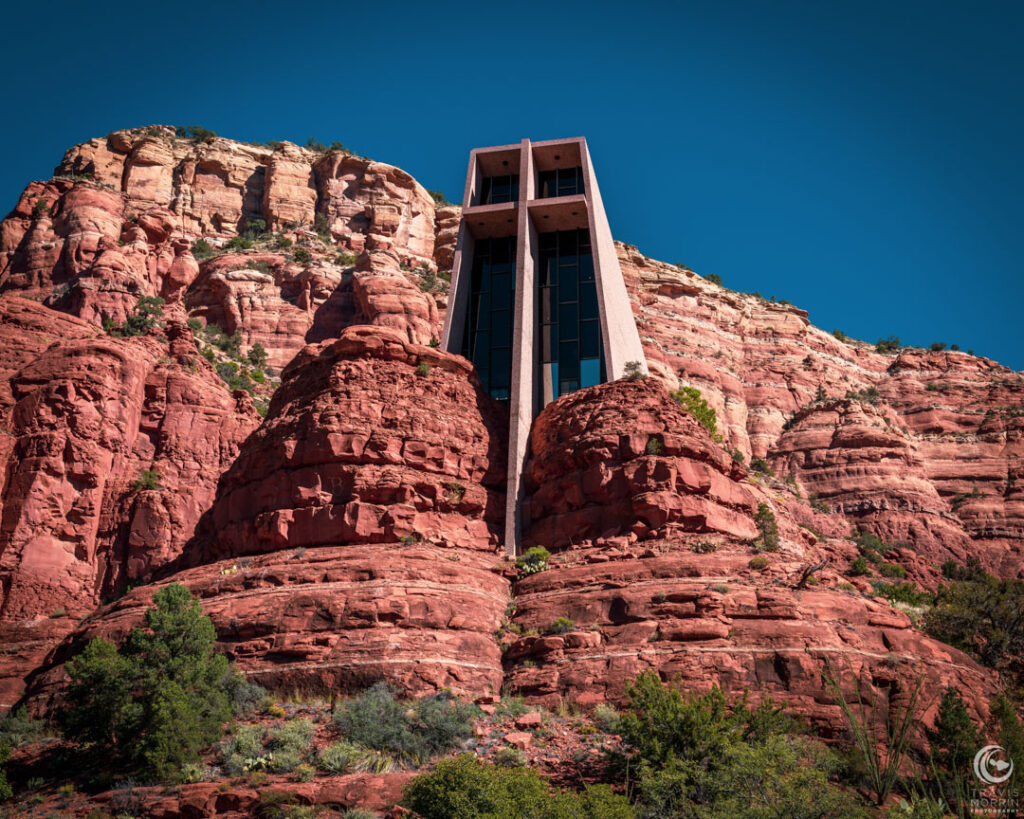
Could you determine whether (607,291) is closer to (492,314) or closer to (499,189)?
(492,314)

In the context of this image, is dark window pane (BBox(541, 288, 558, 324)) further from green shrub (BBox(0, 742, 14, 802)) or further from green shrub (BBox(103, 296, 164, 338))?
green shrub (BBox(0, 742, 14, 802))

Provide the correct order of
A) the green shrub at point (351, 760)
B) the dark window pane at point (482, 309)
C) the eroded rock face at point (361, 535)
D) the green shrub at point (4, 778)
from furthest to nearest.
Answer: the dark window pane at point (482, 309), the eroded rock face at point (361, 535), the green shrub at point (351, 760), the green shrub at point (4, 778)

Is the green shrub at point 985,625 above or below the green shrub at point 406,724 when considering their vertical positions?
above

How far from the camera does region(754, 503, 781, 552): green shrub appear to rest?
2942 centimetres

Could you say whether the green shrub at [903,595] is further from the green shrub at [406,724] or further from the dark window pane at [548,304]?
the green shrub at [406,724]

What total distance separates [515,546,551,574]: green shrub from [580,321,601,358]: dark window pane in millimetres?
12220

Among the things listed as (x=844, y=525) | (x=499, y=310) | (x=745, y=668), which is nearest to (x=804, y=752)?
(x=745, y=668)

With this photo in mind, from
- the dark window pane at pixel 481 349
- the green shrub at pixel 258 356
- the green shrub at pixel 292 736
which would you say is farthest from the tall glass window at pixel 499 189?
the green shrub at pixel 292 736

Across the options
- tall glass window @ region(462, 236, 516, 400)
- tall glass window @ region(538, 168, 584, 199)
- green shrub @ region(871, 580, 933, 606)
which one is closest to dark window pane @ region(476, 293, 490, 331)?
tall glass window @ region(462, 236, 516, 400)

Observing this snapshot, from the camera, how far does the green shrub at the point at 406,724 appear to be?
21.0m

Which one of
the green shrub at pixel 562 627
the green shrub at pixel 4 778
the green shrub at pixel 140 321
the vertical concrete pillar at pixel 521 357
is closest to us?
the green shrub at pixel 4 778

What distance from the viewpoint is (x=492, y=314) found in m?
43.6

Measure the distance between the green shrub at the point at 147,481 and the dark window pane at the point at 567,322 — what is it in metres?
18.3

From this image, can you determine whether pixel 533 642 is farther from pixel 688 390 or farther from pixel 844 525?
pixel 844 525
